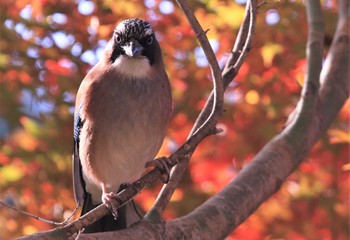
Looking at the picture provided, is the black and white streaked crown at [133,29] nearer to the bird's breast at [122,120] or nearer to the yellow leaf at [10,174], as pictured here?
the bird's breast at [122,120]

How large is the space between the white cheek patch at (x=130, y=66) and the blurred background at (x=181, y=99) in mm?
955

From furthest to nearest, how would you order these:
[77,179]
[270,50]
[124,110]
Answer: [270,50] → [77,179] → [124,110]

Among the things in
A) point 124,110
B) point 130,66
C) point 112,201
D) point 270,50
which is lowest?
point 270,50

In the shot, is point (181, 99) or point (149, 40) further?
point (181, 99)

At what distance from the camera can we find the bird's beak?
3992mm

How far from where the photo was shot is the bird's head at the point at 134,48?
3996 millimetres

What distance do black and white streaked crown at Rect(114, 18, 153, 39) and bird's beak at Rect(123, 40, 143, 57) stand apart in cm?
4

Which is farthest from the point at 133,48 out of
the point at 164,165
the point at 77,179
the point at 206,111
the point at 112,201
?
the point at 77,179

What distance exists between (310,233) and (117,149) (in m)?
1.92

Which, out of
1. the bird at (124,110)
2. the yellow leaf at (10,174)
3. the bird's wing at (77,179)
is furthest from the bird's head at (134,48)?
→ the yellow leaf at (10,174)

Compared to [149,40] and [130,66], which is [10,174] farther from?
[149,40]

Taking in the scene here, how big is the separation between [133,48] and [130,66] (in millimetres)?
172

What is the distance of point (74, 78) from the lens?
531cm

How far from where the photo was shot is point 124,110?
13.4ft
